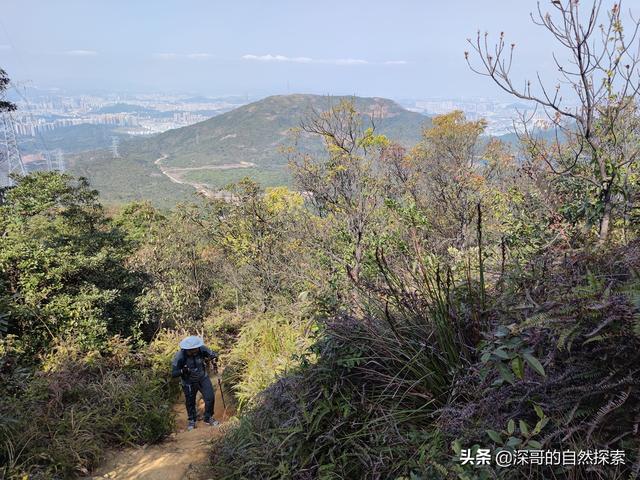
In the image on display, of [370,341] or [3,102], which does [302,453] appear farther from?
[3,102]

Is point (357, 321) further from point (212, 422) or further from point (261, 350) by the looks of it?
point (212, 422)

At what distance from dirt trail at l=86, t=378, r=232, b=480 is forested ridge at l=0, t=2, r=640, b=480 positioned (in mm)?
169

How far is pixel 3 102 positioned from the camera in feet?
44.8

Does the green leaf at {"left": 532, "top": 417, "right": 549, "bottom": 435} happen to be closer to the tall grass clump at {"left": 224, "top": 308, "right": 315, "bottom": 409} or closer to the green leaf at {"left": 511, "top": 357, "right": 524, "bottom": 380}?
the green leaf at {"left": 511, "top": 357, "right": 524, "bottom": 380}

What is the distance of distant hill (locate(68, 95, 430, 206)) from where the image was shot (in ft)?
237

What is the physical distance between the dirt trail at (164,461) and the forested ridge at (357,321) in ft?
0.55

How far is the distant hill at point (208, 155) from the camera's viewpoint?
72.2 metres

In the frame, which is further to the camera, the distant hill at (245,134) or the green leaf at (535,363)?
the distant hill at (245,134)

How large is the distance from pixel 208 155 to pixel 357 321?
106664 millimetres

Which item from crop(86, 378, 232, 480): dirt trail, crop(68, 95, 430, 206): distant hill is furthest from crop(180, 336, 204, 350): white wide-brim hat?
crop(68, 95, 430, 206): distant hill

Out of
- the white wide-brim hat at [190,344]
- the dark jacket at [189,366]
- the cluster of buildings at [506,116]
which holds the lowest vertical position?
the dark jacket at [189,366]

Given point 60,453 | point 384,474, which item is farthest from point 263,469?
point 60,453

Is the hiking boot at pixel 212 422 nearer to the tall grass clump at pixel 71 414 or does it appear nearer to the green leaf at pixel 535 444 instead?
the tall grass clump at pixel 71 414

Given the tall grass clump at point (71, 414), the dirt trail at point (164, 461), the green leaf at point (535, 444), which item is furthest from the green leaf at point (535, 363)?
the tall grass clump at point (71, 414)
